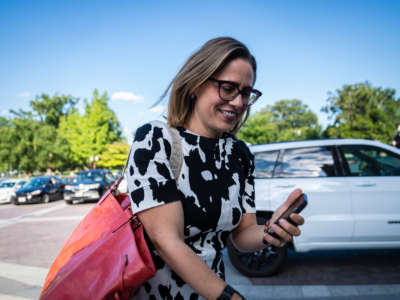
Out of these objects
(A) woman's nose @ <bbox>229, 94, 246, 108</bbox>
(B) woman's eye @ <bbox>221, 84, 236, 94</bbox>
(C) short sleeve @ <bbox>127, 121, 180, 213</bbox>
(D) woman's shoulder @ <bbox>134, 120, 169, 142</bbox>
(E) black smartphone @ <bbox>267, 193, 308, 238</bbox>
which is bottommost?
(E) black smartphone @ <bbox>267, 193, 308, 238</bbox>

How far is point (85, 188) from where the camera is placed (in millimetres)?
14266

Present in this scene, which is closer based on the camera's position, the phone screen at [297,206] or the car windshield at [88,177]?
the phone screen at [297,206]

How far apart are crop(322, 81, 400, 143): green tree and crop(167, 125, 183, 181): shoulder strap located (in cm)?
3606

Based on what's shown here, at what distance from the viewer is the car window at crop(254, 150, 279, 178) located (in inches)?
175

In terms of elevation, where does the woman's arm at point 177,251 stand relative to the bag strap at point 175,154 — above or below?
below

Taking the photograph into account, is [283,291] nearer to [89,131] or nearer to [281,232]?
[281,232]

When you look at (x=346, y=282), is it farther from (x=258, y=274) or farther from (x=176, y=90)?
(x=176, y=90)

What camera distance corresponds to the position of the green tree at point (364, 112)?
33.7 metres

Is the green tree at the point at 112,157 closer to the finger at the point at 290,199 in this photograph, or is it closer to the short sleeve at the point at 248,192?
the short sleeve at the point at 248,192

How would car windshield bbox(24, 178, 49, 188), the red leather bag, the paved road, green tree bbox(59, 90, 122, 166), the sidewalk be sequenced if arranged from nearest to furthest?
the red leather bag, the sidewalk, the paved road, car windshield bbox(24, 178, 49, 188), green tree bbox(59, 90, 122, 166)

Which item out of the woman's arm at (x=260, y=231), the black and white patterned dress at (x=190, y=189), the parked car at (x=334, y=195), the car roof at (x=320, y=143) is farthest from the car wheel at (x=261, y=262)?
the black and white patterned dress at (x=190, y=189)

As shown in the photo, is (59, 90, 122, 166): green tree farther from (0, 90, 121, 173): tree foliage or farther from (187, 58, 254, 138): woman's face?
(187, 58, 254, 138): woman's face

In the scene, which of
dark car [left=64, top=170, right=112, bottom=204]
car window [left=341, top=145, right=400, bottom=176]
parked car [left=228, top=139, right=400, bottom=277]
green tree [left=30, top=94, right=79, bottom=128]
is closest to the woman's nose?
parked car [left=228, top=139, right=400, bottom=277]

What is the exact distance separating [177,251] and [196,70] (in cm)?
72
